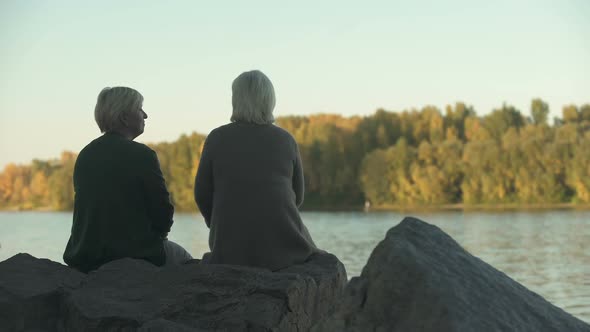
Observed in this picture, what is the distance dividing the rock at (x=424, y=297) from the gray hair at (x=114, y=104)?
2.13 meters

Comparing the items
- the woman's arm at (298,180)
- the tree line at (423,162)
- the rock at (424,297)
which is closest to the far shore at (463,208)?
the tree line at (423,162)

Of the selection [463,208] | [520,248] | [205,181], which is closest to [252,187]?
[205,181]

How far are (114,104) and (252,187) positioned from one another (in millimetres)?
1023

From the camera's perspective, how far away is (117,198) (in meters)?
4.22

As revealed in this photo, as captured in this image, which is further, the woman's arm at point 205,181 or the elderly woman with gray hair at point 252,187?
the woman's arm at point 205,181

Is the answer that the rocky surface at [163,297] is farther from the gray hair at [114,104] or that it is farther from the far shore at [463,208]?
the far shore at [463,208]

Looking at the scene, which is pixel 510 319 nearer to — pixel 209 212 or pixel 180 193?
pixel 209 212

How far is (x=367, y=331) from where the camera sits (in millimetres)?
2531

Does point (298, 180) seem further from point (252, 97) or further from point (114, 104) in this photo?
point (114, 104)

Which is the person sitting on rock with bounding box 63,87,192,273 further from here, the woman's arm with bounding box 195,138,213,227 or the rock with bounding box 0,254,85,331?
the rock with bounding box 0,254,85,331

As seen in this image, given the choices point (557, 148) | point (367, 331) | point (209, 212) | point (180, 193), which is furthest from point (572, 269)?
point (180, 193)

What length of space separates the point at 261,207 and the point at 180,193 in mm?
75856

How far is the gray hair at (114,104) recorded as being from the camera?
437 centimetres

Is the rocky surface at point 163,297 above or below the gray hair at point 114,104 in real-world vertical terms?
below
